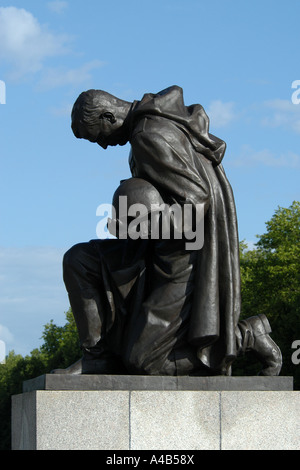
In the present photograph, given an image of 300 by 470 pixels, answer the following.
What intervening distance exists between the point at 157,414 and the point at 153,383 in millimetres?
329

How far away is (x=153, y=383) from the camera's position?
781cm

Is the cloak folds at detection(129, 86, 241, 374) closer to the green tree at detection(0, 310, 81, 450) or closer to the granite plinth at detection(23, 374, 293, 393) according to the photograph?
the granite plinth at detection(23, 374, 293, 393)

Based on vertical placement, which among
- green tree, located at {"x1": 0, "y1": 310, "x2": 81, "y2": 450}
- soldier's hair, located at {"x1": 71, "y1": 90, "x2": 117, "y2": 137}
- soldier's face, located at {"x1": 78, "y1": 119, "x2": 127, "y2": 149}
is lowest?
green tree, located at {"x1": 0, "y1": 310, "x2": 81, "y2": 450}

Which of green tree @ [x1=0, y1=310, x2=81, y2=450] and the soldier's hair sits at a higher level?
the soldier's hair

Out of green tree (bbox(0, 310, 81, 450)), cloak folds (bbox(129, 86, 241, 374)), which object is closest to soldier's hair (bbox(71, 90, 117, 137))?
cloak folds (bbox(129, 86, 241, 374))

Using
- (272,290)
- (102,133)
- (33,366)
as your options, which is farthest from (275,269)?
(102,133)

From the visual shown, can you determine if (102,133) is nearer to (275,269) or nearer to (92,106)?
(92,106)

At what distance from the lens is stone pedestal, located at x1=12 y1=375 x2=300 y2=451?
24.3 feet

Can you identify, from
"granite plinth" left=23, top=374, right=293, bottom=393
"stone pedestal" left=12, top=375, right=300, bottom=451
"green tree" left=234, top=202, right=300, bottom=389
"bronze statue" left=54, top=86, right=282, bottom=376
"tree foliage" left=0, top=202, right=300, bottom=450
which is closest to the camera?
"stone pedestal" left=12, top=375, right=300, bottom=451

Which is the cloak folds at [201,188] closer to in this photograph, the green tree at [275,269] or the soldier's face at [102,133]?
the soldier's face at [102,133]

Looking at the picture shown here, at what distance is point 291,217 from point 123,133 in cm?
3557

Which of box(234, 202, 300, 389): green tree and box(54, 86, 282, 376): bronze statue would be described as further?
box(234, 202, 300, 389): green tree

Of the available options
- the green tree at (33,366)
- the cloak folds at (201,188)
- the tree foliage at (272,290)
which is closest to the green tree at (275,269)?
the tree foliage at (272,290)
